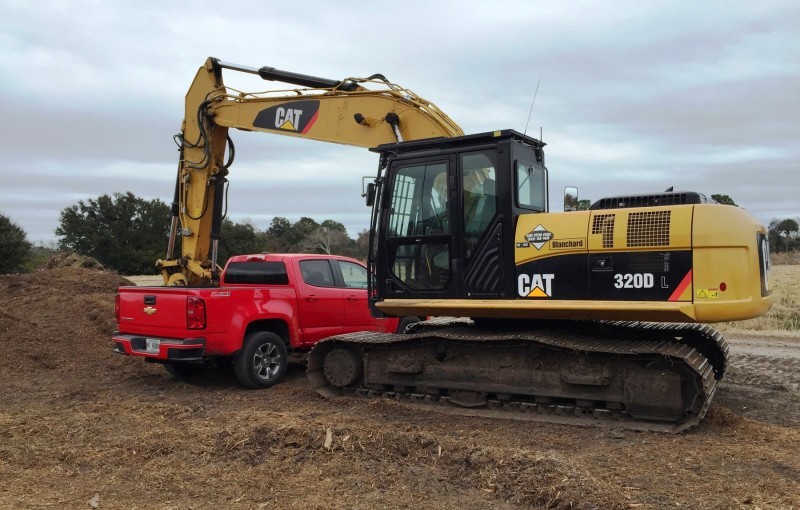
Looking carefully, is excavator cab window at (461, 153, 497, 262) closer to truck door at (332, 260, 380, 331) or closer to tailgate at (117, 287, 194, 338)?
truck door at (332, 260, 380, 331)

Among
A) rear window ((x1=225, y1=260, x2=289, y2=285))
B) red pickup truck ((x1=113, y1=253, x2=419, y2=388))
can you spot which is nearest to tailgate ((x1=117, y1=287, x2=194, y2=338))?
red pickup truck ((x1=113, y1=253, x2=419, y2=388))

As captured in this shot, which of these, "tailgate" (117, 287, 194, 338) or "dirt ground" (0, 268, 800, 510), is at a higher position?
"tailgate" (117, 287, 194, 338)

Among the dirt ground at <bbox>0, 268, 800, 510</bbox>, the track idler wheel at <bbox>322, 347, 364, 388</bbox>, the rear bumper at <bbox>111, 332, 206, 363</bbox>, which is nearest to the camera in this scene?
the dirt ground at <bbox>0, 268, 800, 510</bbox>

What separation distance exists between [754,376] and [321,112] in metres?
6.79

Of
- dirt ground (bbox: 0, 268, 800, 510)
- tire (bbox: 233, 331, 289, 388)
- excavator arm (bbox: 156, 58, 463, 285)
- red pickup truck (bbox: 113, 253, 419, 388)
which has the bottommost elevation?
dirt ground (bbox: 0, 268, 800, 510)

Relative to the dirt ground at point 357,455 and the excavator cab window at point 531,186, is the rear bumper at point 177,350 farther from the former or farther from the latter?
the excavator cab window at point 531,186

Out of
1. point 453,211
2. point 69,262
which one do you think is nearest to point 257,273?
point 453,211

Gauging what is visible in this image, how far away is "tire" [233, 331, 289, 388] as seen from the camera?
862 centimetres

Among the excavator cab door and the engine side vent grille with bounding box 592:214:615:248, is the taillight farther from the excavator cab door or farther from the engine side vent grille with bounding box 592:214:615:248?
the engine side vent grille with bounding box 592:214:615:248

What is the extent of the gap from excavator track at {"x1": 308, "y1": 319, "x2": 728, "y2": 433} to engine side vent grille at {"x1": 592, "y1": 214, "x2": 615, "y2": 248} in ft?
3.38

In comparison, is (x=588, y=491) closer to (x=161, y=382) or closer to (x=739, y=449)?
(x=739, y=449)

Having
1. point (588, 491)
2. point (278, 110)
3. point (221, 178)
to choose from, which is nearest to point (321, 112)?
point (278, 110)

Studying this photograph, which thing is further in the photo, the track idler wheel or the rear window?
the rear window

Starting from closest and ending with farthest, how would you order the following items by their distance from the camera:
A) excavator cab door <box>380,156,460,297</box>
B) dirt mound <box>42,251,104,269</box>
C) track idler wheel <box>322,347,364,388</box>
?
excavator cab door <box>380,156,460,297</box> < track idler wheel <box>322,347,364,388</box> < dirt mound <box>42,251,104,269</box>
